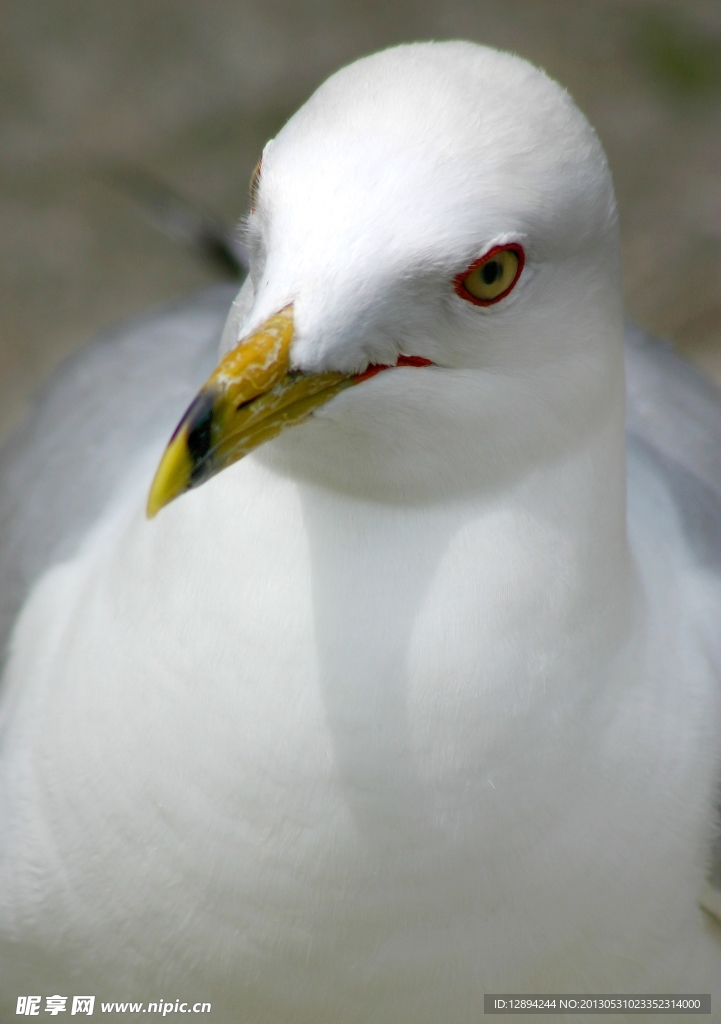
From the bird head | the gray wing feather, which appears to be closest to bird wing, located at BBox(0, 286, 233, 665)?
the gray wing feather

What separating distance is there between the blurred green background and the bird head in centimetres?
251

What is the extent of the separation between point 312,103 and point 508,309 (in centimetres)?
30

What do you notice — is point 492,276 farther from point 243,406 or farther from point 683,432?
point 683,432

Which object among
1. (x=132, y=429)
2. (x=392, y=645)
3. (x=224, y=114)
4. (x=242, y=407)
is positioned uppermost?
(x=224, y=114)

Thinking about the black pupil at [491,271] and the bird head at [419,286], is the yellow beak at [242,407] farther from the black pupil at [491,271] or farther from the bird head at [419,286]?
the black pupil at [491,271]

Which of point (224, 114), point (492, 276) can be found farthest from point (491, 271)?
point (224, 114)

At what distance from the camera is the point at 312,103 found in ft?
4.36

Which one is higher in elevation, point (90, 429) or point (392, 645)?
point (90, 429)

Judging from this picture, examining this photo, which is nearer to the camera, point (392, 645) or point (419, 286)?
point (419, 286)

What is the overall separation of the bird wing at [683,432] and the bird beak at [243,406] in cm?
82

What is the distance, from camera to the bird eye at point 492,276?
49.8 inches

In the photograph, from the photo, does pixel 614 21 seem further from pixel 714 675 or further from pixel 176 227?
pixel 714 675

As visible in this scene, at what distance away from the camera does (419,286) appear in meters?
1.24

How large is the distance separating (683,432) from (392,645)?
109 centimetres
